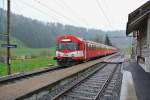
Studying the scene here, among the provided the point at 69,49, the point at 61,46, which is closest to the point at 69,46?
the point at 69,49

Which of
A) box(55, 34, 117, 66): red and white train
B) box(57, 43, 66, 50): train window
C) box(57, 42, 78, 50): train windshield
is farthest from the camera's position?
box(57, 43, 66, 50): train window

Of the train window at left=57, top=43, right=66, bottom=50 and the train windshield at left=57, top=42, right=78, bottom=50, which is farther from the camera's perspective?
the train window at left=57, top=43, right=66, bottom=50

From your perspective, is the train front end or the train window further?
the train window

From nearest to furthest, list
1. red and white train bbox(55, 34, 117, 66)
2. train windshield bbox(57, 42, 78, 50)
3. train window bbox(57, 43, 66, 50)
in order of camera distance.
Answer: red and white train bbox(55, 34, 117, 66)
train windshield bbox(57, 42, 78, 50)
train window bbox(57, 43, 66, 50)

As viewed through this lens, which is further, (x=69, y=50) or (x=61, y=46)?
(x=61, y=46)

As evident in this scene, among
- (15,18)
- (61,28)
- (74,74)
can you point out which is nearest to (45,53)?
(15,18)

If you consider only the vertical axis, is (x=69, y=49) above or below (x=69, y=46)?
below

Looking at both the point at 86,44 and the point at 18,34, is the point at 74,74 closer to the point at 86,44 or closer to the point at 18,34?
the point at 86,44

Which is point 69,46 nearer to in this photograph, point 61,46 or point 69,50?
point 69,50

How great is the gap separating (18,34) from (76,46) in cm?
6774

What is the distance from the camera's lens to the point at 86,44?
27953 millimetres

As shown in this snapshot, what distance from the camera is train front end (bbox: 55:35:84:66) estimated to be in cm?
2541

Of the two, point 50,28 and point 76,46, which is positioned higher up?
point 50,28

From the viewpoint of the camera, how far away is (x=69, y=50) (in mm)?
25453
